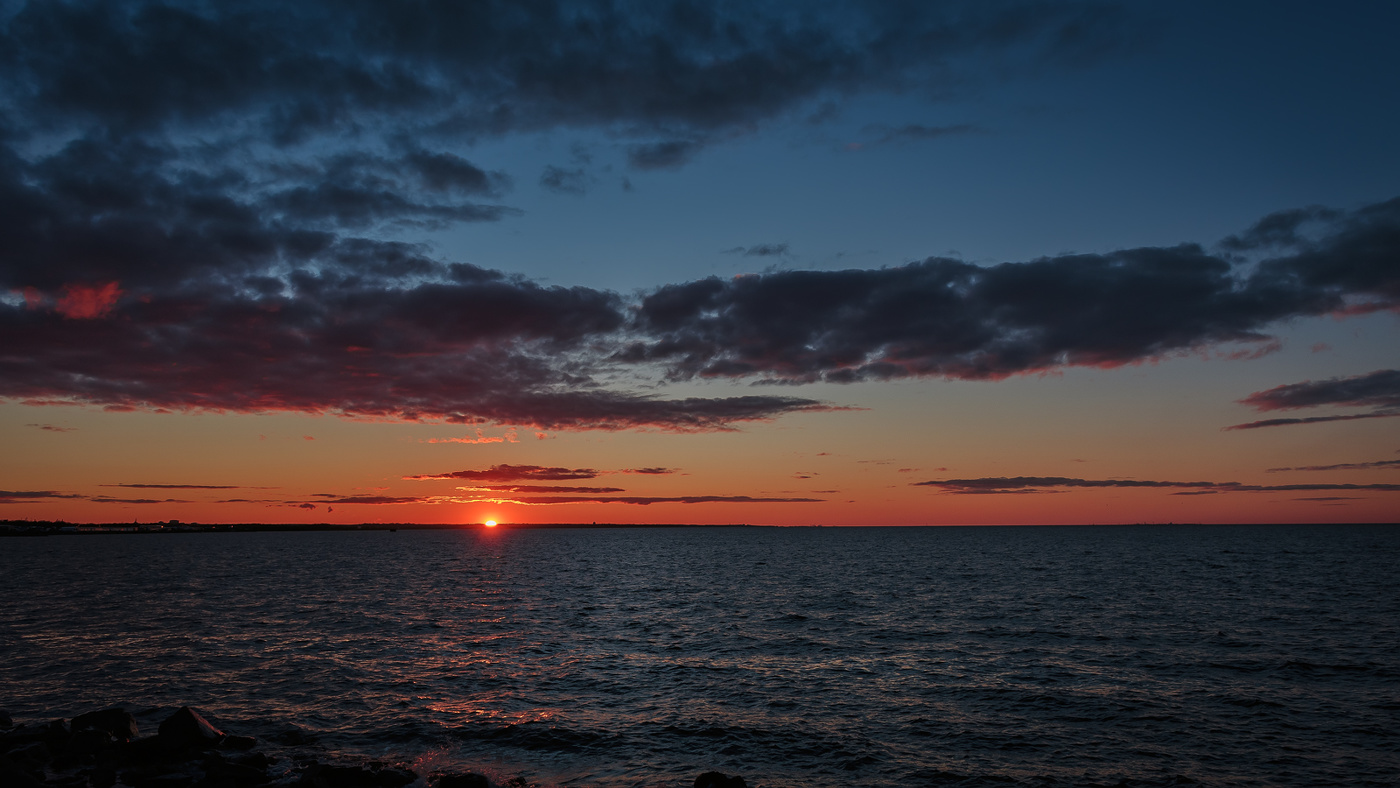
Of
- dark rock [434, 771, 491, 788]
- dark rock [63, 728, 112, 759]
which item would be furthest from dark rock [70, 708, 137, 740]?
dark rock [434, 771, 491, 788]

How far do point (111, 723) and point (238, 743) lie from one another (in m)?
5.34

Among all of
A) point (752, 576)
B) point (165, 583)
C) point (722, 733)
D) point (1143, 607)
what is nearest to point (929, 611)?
point (1143, 607)

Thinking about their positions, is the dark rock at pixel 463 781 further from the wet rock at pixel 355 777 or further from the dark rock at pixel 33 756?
the dark rock at pixel 33 756

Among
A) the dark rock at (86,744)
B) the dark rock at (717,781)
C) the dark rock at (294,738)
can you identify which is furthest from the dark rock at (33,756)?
the dark rock at (717,781)

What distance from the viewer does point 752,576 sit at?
105125mm

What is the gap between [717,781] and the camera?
22.4 m

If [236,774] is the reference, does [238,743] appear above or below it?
below

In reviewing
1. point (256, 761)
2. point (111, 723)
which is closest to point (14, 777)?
point (256, 761)

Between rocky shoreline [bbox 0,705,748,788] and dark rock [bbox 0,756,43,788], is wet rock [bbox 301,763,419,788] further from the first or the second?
dark rock [bbox 0,756,43,788]

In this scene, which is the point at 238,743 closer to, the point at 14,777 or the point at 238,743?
the point at 238,743

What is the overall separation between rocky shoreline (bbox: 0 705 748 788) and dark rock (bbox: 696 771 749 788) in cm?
3

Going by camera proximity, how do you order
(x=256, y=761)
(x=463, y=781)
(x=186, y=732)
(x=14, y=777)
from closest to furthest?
(x=14, y=777) < (x=463, y=781) < (x=256, y=761) < (x=186, y=732)

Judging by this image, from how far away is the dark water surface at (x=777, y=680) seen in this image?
84.8 ft

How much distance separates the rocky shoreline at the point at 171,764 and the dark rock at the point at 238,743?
31 mm
